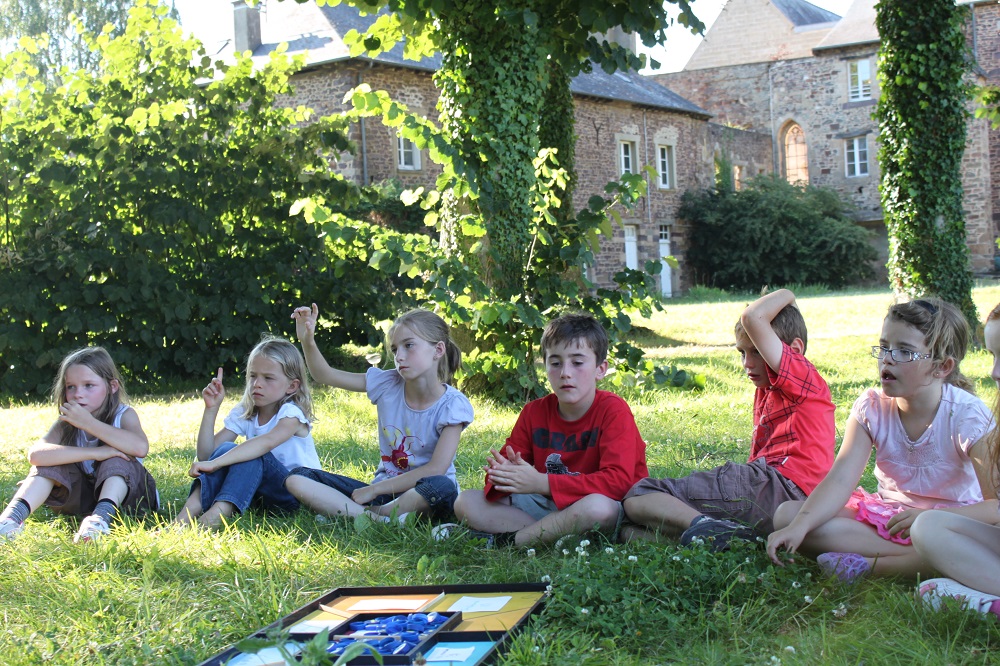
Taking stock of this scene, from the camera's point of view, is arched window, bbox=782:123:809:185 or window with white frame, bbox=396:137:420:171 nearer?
window with white frame, bbox=396:137:420:171

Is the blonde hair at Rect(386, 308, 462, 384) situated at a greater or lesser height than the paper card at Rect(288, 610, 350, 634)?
greater

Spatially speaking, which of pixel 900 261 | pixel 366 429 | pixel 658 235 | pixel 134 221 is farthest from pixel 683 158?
pixel 366 429

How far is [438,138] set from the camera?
682 centimetres

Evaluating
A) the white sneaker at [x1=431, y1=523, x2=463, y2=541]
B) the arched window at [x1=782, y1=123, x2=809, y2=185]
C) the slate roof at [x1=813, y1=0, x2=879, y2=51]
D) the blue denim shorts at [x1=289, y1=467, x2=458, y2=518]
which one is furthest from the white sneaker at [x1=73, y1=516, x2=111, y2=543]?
the arched window at [x1=782, y1=123, x2=809, y2=185]

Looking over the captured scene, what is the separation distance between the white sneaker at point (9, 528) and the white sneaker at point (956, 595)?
142 inches

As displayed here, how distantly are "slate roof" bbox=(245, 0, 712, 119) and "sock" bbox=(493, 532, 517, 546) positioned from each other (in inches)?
726

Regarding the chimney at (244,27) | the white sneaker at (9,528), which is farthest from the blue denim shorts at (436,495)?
the chimney at (244,27)

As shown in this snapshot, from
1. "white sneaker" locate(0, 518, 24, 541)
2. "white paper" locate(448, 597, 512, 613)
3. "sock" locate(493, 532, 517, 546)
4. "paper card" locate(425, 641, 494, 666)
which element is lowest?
"sock" locate(493, 532, 517, 546)

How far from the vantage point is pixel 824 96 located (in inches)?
1470

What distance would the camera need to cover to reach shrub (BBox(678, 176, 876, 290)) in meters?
32.8

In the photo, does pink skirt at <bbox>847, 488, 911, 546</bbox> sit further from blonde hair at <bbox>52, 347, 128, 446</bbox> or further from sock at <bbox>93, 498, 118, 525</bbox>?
blonde hair at <bbox>52, 347, 128, 446</bbox>

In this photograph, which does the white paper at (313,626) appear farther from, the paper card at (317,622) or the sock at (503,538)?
the sock at (503,538)

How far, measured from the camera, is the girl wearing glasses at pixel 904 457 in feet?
11.0

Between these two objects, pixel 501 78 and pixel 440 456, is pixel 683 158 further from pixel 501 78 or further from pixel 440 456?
pixel 440 456
